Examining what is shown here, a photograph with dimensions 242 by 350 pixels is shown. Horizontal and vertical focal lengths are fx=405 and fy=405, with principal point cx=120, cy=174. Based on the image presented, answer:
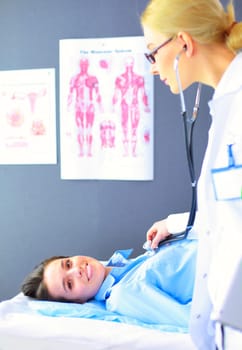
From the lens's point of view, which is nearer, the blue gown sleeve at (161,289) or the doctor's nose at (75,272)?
the blue gown sleeve at (161,289)

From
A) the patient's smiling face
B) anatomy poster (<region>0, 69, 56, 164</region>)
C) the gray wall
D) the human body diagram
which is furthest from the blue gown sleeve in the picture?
anatomy poster (<region>0, 69, 56, 164</region>)

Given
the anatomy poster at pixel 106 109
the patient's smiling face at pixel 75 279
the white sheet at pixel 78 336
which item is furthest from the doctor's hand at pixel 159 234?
the anatomy poster at pixel 106 109

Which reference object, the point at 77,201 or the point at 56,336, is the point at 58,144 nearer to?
the point at 77,201

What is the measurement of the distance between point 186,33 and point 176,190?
3.53 ft

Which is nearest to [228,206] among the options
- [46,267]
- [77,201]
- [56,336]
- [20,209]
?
[56,336]

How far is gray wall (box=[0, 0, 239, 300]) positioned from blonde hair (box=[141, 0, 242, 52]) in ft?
3.09

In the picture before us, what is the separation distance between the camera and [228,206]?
30.8 inches

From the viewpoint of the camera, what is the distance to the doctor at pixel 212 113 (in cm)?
79

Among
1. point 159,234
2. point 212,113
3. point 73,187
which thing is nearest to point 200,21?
point 212,113

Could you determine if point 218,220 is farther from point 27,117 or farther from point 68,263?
point 27,117

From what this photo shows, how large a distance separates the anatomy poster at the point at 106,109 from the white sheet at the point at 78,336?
2.82ft

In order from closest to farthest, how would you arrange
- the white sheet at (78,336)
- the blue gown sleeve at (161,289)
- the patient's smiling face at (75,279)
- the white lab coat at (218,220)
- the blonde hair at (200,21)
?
the white lab coat at (218,220) < the blonde hair at (200,21) < the white sheet at (78,336) < the blue gown sleeve at (161,289) < the patient's smiling face at (75,279)

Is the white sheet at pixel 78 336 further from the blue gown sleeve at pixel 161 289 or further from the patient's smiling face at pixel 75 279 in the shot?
the patient's smiling face at pixel 75 279

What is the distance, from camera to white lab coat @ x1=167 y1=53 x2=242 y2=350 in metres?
0.73
